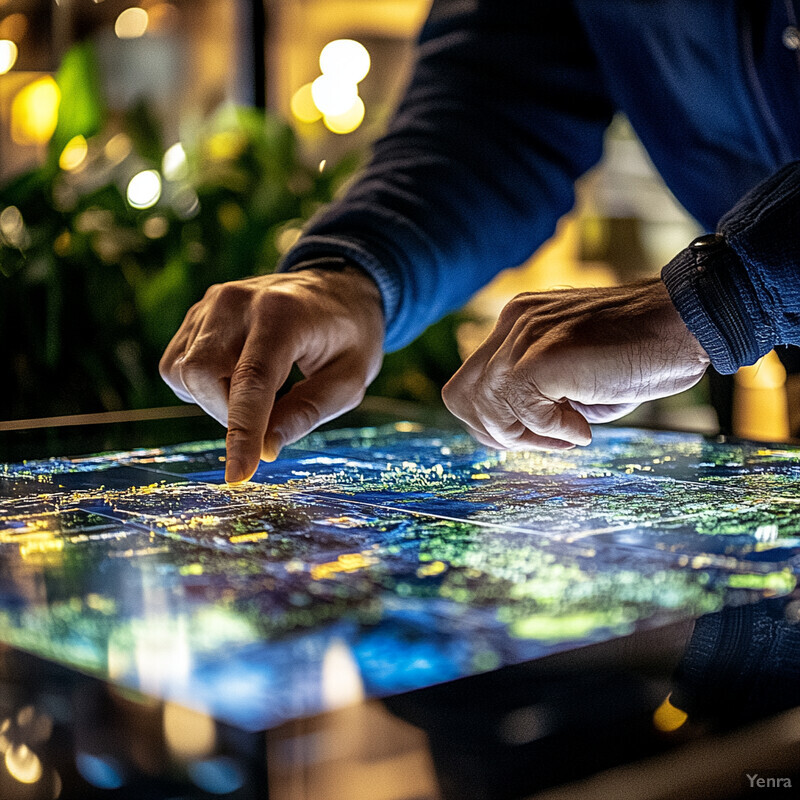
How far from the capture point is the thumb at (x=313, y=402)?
2.53 feet

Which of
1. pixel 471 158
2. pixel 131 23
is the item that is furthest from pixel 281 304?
pixel 131 23

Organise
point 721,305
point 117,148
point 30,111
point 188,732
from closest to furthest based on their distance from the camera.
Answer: point 188,732 → point 721,305 → point 117,148 → point 30,111

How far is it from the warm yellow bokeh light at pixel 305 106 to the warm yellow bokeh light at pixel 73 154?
1326mm

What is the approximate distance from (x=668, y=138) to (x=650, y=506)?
2.42ft

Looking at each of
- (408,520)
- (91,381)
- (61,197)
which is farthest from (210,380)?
(61,197)

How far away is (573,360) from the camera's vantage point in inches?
25.7

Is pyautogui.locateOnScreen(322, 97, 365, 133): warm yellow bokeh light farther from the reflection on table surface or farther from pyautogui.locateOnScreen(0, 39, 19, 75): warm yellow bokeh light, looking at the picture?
the reflection on table surface

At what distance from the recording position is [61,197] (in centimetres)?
190

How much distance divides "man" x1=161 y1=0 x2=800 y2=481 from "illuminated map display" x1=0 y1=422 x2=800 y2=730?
0.07 m

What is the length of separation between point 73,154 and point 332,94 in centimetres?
138

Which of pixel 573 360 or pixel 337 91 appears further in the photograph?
pixel 337 91

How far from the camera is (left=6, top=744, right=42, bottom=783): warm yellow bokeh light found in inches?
11.4

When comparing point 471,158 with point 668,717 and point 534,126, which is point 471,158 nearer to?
point 534,126

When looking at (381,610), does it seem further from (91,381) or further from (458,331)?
(458,331)
